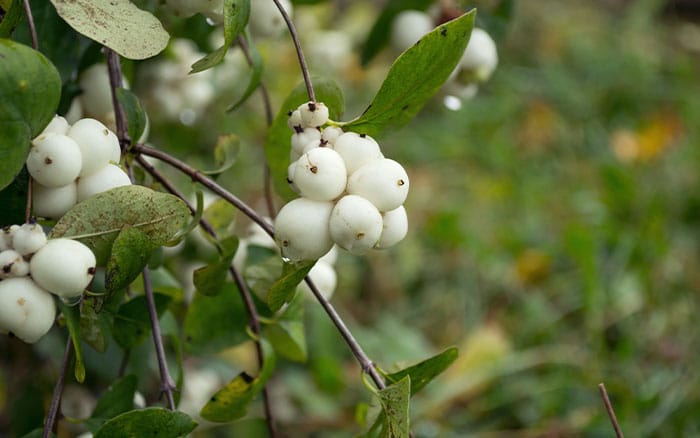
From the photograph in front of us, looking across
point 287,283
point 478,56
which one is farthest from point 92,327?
point 478,56

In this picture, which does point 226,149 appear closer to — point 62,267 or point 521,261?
point 62,267

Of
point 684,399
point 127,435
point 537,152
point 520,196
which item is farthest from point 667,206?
point 127,435

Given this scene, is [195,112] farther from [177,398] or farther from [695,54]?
[695,54]

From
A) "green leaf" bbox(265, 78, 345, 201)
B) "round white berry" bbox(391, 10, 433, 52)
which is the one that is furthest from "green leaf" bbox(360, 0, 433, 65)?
"green leaf" bbox(265, 78, 345, 201)

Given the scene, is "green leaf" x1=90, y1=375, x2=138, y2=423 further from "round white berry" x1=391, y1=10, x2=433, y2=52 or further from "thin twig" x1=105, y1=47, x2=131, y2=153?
"round white berry" x1=391, y1=10, x2=433, y2=52

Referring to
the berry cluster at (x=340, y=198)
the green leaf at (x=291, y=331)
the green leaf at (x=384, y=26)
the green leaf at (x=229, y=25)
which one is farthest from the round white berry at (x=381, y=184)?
the green leaf at (x=384, y=26)

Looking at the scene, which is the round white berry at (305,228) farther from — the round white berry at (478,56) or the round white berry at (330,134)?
the round white berry at (478,56)
